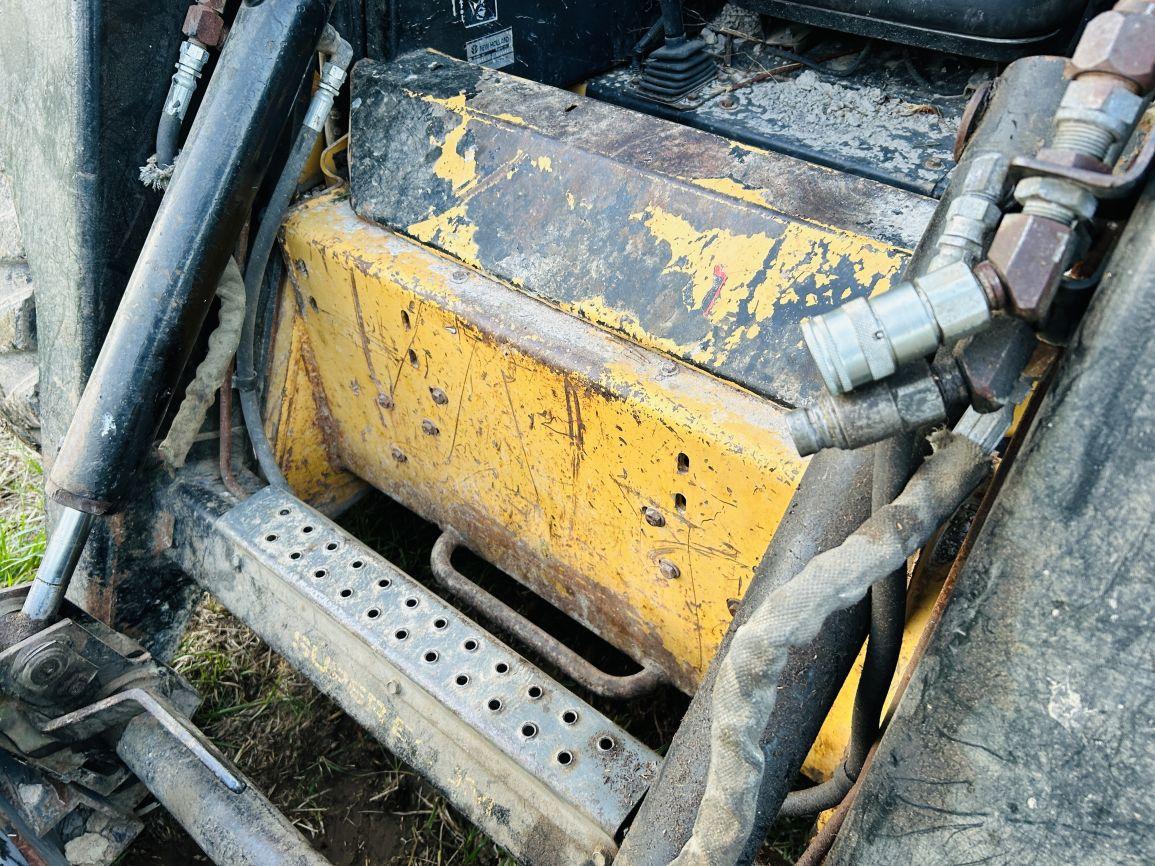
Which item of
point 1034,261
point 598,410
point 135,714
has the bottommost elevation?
point 135,714

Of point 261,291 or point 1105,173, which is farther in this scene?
point 261,291

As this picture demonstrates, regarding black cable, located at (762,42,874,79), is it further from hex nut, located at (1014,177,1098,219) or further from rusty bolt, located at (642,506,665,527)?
hex nut, located at (1014,177,1098,219)

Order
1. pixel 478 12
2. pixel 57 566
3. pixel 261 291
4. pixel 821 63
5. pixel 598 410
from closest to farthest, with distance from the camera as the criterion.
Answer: pixel 598 410, pixel 57 566, pixel 261 291, pixel 478 12, pixel 821 63

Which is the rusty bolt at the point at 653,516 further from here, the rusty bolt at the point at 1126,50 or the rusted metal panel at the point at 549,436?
the rusty bolt at the point at 1126,50

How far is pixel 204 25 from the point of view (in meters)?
1.41

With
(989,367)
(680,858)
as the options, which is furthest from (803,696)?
(989,367)

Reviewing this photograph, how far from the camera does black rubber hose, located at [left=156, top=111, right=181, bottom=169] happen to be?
144 cm

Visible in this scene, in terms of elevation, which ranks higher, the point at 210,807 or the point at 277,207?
the point at 277,207

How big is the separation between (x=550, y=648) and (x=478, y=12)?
1.10 meters

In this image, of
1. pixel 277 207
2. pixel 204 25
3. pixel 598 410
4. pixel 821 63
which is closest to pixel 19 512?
pixel 277 207

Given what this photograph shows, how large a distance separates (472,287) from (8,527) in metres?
1.48

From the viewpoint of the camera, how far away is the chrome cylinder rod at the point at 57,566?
140 cm

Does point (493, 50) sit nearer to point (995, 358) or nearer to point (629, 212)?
point (629, 212)

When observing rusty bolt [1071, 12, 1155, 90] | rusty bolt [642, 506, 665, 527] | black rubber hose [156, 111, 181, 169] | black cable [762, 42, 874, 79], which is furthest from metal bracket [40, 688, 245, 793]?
black cable [762, 42, 874, 79]
